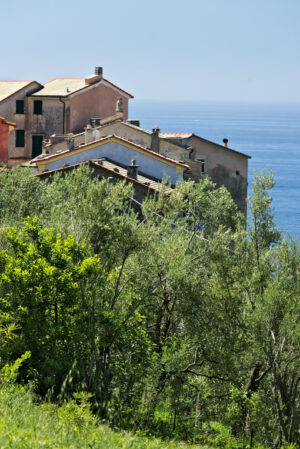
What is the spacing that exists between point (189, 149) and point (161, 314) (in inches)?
785

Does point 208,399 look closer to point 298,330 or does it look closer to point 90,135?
point 298,330

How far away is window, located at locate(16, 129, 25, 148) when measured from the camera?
51.8 meters

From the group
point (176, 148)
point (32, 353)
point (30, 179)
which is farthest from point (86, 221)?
point (176, 148)

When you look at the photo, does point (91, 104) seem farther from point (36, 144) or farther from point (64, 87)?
point (36, 144)

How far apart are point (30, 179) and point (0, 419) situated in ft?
35.6

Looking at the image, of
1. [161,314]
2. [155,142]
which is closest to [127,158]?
[155,142]

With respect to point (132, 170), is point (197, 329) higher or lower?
lower

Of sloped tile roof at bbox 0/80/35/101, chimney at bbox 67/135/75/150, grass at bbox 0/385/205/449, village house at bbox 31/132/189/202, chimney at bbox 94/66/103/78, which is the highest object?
chimney at bbox 94/66/103/78

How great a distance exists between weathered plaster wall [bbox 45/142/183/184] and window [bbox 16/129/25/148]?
19277mm

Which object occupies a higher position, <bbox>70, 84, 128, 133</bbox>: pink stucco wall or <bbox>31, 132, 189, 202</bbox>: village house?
<bbox>70, 84, 128, 133</bbox>: pink stucco wall

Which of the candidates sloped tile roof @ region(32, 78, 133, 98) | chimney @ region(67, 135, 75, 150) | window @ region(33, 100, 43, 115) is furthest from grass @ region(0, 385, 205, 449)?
window @ region(33, 100, 43, 115)

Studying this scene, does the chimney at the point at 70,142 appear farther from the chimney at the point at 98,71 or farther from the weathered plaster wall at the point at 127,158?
the chimney at the point at 98,71

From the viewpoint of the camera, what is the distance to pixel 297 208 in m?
86.9

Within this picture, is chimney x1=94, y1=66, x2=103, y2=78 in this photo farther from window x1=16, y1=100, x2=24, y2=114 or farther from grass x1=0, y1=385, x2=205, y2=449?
grass x1=0, y1=385, x2=205, y2=449
